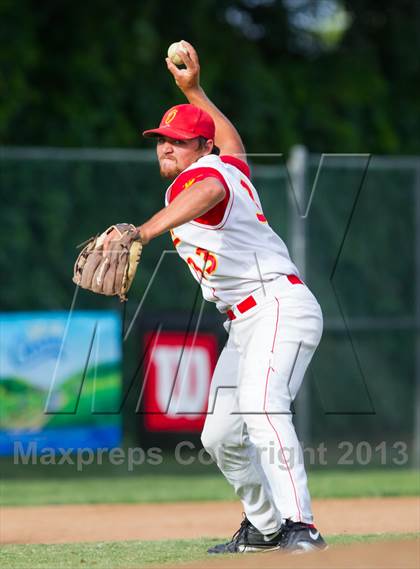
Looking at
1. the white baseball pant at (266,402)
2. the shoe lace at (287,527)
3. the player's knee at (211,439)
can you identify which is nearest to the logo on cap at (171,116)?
the white baseball pant at (266,402)

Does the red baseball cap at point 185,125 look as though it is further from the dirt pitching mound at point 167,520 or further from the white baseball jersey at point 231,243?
the dirt pitching mound at point 167,520

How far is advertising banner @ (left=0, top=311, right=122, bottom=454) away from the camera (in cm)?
953

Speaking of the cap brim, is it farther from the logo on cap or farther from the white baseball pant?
the white baseball pant

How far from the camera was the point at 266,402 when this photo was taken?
5.43 meters

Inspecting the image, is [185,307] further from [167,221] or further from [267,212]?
[167,221]

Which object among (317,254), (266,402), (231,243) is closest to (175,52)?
(231,243)

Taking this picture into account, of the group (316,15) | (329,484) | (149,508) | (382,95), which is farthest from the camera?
(316,15)

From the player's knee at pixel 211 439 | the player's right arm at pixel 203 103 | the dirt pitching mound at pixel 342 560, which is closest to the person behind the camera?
the dirt pitching mound at pixel 342 560

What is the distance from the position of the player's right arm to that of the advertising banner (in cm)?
361

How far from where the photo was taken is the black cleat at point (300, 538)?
17.4 ft

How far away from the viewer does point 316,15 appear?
15.4m

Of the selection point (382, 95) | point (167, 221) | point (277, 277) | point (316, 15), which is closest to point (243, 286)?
point (277, 277)

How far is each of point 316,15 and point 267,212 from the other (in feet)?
A: 17.9

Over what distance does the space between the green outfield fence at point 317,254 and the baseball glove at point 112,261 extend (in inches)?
188
